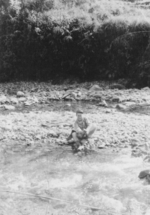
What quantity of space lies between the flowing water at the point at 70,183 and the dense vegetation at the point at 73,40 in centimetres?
630

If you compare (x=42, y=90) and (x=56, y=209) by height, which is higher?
(x=42, y=90)

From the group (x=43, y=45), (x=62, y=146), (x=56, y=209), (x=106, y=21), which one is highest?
(x=106, y=21)

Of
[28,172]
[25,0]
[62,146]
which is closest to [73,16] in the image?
[25,0]

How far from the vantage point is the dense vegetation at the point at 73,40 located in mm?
14828

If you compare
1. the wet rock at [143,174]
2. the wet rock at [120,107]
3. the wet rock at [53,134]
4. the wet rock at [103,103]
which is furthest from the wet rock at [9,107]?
the wet rock at [143,174]

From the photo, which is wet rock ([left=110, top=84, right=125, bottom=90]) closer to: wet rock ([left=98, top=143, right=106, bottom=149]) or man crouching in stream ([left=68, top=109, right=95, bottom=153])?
man crouching in stream ([left=68, top=109, right=95, bottom=153])

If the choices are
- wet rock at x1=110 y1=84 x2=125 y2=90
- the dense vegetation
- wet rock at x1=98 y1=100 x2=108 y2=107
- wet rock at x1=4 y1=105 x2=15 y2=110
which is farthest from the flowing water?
the dense vegetation

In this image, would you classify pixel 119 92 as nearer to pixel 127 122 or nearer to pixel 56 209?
pixel 127 122

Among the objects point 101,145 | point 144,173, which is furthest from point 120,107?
point 144,173

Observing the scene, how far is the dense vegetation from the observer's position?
1483 centimetres

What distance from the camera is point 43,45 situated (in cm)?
1606

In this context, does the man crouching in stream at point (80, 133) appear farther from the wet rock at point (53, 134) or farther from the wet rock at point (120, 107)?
the wet rock at point (120, 107)

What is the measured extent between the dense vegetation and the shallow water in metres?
6.36

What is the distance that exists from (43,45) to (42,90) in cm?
236
